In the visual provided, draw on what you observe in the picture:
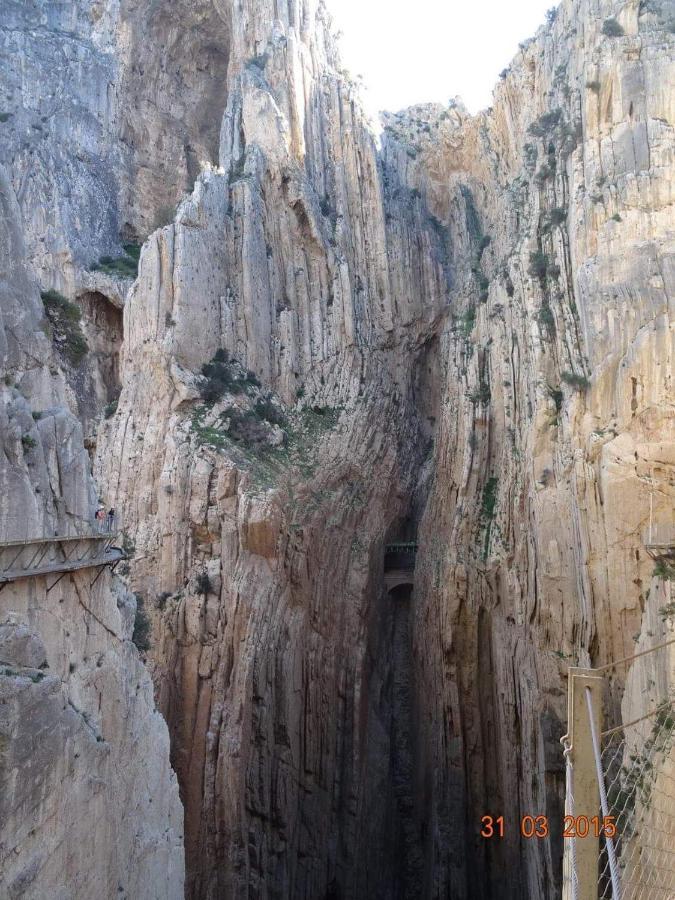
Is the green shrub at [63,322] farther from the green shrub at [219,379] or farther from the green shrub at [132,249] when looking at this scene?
the green shrub at [132,249]

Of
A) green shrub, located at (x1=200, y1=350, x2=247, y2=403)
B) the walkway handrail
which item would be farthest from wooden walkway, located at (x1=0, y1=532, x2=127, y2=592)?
green shrub, located at (x1=200, y1=350, x2=247, y2=403)

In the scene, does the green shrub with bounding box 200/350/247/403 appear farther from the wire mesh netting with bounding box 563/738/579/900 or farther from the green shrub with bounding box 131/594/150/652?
the wire mesh netting with bounding box 563/738/579/900

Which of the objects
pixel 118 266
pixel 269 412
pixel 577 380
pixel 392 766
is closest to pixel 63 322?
pixel 269 412

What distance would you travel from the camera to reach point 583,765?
7090 mm

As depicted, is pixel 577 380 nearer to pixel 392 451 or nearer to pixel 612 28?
pixel 612 28

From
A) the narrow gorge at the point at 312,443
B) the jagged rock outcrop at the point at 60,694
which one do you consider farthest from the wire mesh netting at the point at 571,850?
the jagged rock outcrop at the point at 60,694

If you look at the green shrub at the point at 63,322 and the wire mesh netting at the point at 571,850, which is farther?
the green shrub at the point at 63,322

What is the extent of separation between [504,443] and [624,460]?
8529 millimetres

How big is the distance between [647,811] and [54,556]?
31.9 ft

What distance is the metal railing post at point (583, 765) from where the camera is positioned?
6.92m

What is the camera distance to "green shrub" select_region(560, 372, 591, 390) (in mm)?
19781

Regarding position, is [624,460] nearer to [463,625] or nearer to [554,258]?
[554,258]

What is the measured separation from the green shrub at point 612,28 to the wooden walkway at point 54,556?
19870mm

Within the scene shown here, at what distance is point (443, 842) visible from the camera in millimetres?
26031
